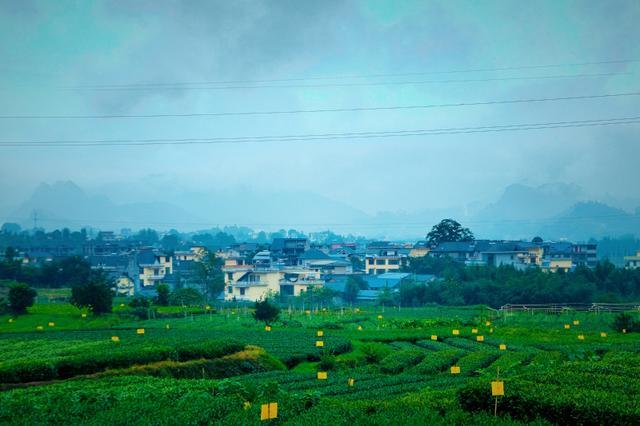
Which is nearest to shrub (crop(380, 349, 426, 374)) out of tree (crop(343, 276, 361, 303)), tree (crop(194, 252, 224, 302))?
tree (crop(343, 276, 361, 303))

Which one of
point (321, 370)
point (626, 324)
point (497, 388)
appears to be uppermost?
point (497, 388)

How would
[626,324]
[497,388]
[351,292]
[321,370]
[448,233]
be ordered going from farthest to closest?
[448,233] → [351,292] → [626,324] → [321,370] → [497,388]

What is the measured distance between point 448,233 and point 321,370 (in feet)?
239

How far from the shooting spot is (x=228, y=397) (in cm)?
1473

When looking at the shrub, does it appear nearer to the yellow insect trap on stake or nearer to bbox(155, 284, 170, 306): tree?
the yellow insect trap on stake

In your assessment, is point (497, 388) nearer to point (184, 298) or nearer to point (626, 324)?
point (626, 324)

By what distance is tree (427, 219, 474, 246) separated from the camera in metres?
94.8

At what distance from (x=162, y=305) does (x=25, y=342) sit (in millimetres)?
22034

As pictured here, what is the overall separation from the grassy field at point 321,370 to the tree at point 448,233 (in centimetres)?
5016

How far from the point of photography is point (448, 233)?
94.9 meters

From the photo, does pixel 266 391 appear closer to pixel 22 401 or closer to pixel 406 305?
pixel 22 401

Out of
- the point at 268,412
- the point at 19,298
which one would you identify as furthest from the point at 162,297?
the point at 268,412

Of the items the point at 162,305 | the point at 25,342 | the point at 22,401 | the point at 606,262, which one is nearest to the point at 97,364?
the point at 22,401

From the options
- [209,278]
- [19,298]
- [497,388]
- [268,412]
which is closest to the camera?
[268,412]
